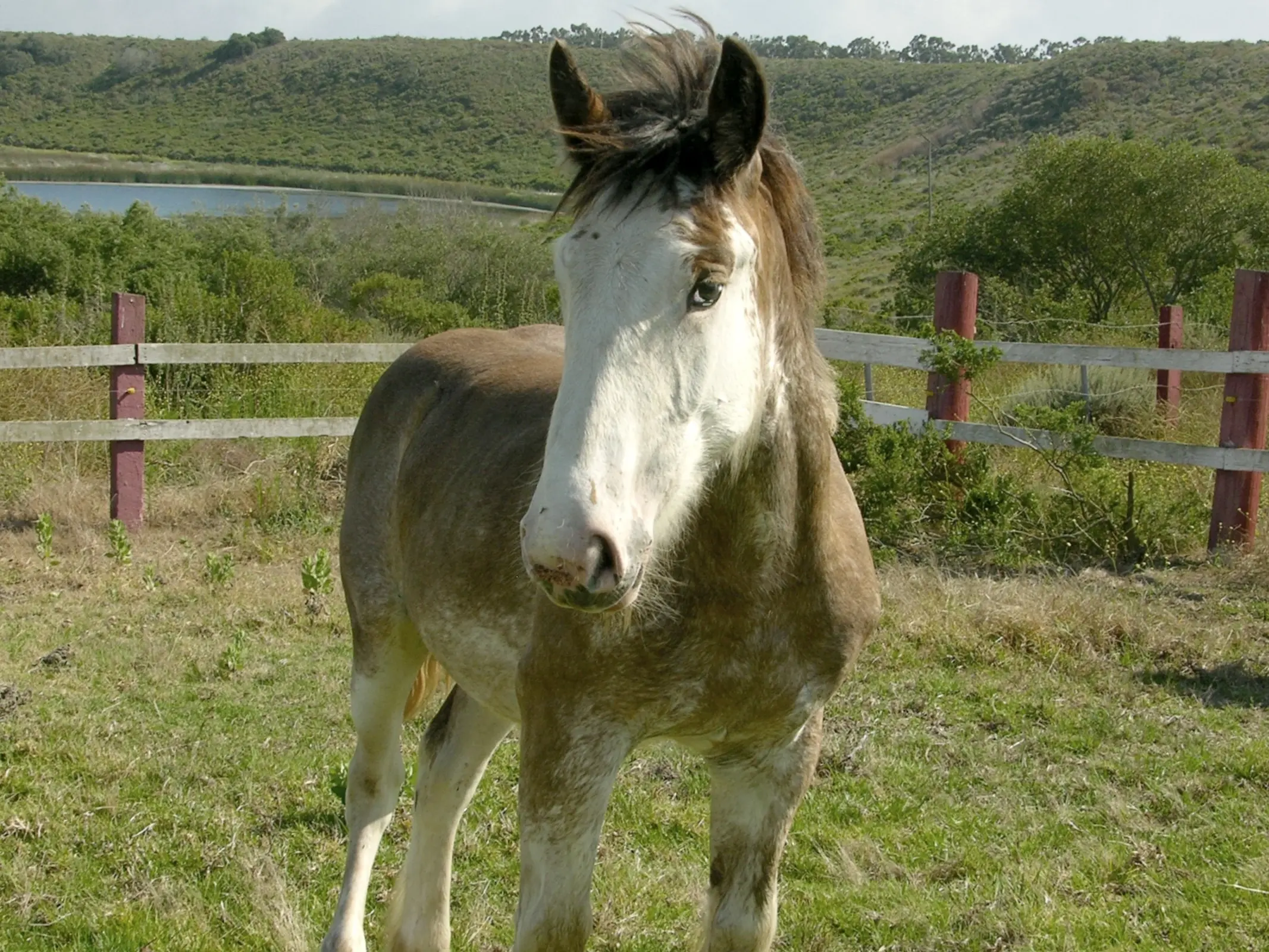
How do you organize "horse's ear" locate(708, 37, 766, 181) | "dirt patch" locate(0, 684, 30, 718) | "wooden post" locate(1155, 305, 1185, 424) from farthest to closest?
1. "wooden post" locate(1155, 305, 1185, 424)
2. "dirt patch" locate(0, 684, 30, 718)
3. "horse's ear" locate(708, 37, 766, 181)

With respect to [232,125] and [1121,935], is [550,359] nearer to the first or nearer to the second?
[1121,935]

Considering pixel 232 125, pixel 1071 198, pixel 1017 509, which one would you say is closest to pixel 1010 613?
pixel 1017 509

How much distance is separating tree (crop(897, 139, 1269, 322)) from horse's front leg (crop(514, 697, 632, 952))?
20.0 metres

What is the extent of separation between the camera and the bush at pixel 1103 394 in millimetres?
9711

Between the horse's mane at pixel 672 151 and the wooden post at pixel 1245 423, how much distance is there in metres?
5.98

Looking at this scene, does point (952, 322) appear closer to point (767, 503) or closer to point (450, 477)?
point (450, 477)

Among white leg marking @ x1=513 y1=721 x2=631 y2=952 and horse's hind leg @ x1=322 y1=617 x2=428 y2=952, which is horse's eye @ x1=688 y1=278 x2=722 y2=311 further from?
horse's hind leg @ x1=322 y1=617 x2=428 y2=952

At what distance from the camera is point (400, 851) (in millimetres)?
4055

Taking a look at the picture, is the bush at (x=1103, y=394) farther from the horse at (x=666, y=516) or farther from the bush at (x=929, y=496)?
the horse at (x=666, y=516)

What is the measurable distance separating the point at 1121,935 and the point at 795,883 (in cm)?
98

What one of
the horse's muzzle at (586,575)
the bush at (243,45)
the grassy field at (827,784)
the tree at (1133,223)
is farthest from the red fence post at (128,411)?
the bush at (243,45)

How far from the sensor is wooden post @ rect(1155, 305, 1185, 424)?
9445 millimetres

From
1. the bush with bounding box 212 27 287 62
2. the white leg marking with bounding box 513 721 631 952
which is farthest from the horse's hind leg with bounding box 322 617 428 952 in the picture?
the bush with bounding box 212 27 287 62

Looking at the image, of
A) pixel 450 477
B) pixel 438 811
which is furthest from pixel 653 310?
pixel 438 811
